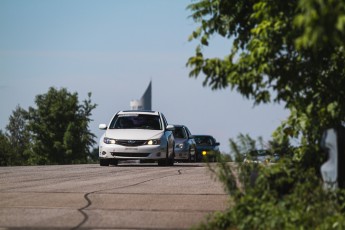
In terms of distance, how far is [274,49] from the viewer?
762 cm

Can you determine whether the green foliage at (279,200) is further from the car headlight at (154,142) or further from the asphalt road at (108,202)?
the car headlight at (154,142)

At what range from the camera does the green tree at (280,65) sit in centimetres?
764

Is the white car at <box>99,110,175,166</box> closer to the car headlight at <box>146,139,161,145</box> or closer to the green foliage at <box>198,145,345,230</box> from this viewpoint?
the car headlight at <box>146,139,161,145</box>

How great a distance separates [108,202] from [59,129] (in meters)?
94.0

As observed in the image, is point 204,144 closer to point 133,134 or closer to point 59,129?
point 133,134

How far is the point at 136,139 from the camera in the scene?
84.3ft

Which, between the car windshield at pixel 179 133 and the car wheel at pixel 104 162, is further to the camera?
the car windshield at pixel 179 133

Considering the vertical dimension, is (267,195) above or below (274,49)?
below

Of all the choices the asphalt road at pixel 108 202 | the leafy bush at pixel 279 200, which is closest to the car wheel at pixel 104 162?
the asphalt road at pixel 108 202

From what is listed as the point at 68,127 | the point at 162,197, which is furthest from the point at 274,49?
the point at 68,127

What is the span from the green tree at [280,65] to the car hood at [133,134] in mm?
16534

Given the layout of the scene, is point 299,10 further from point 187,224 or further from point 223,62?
point 187,224

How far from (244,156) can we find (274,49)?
1.58 m

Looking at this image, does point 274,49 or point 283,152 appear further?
point 283,152
